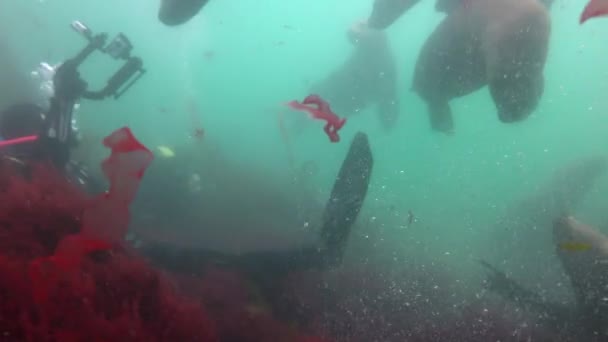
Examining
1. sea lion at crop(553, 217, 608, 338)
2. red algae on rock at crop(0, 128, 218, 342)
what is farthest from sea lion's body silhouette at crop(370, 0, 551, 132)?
red algae on rock at crop(0, 128, 218, 342)

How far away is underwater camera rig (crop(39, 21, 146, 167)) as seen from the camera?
600 cm

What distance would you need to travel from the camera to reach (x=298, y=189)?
16.0 meters

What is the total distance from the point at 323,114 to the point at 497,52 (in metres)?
3.76

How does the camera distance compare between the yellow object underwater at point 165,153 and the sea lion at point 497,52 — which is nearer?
the sea lion at point 497,52

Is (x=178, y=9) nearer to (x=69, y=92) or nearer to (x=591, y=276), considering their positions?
(x=69, y=92)

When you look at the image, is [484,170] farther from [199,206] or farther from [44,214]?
[44,214]

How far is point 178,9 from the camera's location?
8.20 meters

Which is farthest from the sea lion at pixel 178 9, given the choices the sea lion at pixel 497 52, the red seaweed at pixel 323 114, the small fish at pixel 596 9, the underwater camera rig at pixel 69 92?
the small fish at pixel 596 9

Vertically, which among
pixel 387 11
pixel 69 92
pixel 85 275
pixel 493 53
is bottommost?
pixel 387 11

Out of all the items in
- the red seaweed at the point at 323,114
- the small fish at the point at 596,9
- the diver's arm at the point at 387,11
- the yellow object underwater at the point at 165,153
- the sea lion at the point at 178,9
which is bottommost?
the yellow object underwater at the point at 165,153

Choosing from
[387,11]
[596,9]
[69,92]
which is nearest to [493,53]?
[596,9]

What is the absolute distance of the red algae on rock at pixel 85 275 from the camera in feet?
9.39

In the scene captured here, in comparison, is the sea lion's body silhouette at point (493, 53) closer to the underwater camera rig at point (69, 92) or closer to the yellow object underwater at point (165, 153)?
the underwater camera rig at point (69, 92)

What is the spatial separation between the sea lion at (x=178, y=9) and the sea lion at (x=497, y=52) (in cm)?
519
